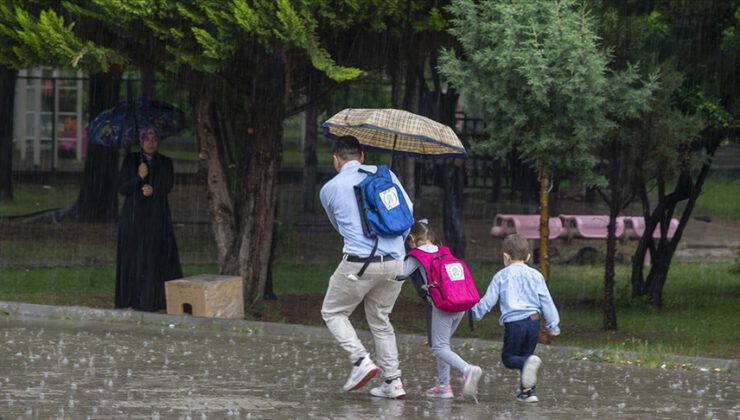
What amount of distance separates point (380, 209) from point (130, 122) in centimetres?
680

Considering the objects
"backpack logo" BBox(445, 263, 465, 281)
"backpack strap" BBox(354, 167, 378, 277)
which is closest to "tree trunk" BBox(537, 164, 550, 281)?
"backpack logo" BBox(445, 263, 465, 281)

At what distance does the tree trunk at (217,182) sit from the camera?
1505 cm

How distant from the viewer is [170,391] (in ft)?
29.9

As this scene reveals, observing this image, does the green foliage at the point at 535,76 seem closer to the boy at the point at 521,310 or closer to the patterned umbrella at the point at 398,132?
the patterned umbrella at the point at 398,132

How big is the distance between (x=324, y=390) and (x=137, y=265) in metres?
5.49

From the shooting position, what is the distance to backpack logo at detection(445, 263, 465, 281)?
29.5 ft

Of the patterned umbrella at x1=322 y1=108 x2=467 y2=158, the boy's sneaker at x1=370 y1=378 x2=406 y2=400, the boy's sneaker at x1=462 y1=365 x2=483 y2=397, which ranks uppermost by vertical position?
the patterned umbrella at x1=322 y1=108 x2=467 y2=158

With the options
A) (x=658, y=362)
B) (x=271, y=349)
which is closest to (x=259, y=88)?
(x=271, y=349)

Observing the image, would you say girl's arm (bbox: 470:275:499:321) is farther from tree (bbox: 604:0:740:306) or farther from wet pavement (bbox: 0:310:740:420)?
tree (bbox: 604:0:740:306)

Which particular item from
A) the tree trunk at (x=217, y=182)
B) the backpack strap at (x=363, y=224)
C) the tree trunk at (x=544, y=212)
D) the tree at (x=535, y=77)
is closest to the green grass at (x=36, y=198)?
the tree trunk at (x=217, y=182)

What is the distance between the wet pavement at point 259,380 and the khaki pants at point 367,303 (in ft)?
1.12

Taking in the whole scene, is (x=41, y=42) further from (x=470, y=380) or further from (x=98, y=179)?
(x=98, y=179)

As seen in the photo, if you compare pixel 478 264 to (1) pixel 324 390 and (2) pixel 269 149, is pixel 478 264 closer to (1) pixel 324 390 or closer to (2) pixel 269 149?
(2) pixel 269 149

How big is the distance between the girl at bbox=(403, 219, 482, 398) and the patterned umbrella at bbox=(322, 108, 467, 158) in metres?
1.24
